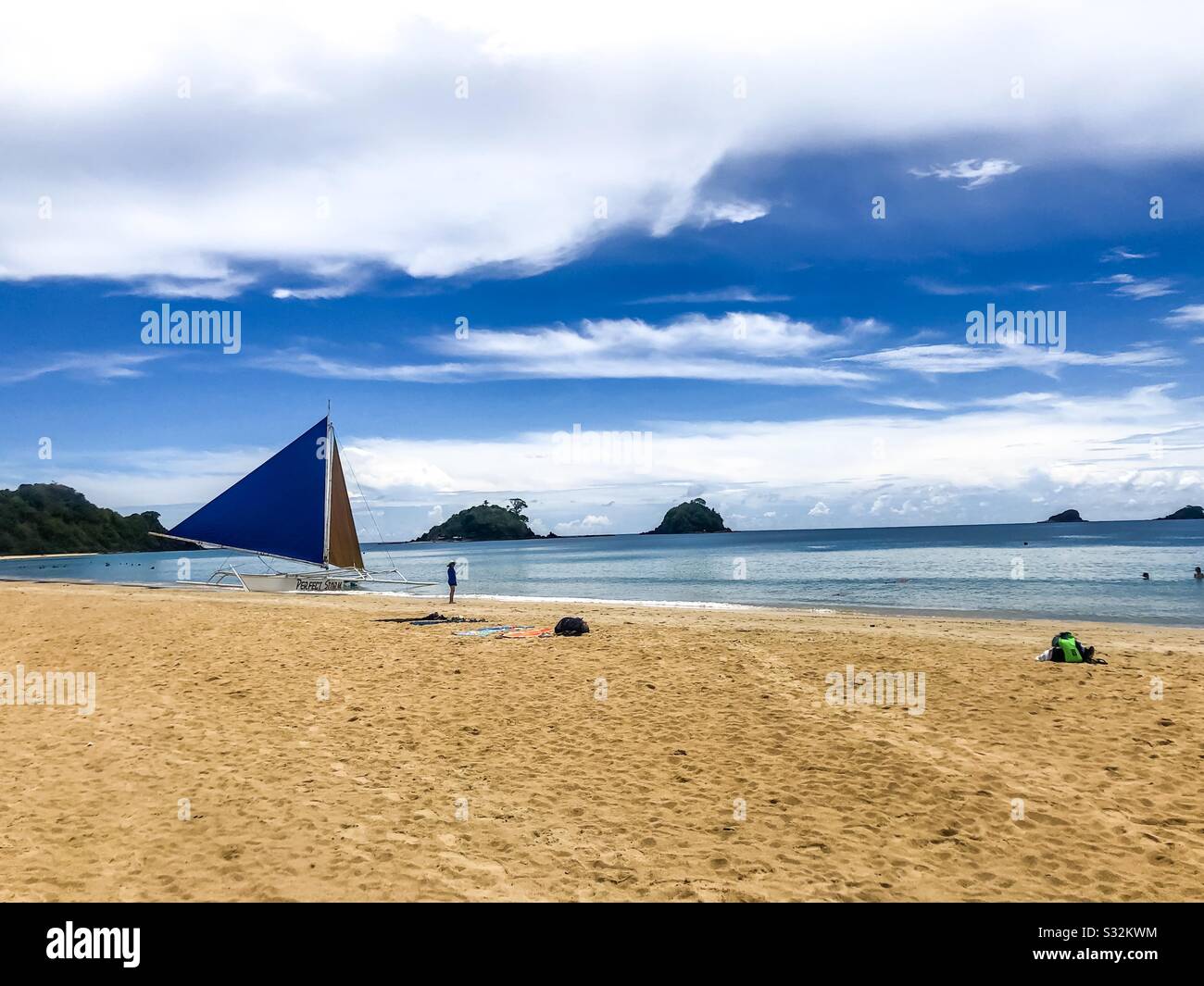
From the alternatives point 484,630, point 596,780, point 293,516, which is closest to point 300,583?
point 293,516

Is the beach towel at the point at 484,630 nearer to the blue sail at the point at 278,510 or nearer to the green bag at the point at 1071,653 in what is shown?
the green bag at the point at 1071,653

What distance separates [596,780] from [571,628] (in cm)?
1107

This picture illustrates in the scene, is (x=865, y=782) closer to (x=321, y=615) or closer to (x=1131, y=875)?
(x=1131, y=875)

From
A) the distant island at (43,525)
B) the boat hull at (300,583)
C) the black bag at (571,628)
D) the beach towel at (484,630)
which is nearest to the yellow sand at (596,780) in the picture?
the black bag at (571,628)

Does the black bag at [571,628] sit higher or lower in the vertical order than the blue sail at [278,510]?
lower

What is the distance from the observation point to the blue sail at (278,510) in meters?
35.2

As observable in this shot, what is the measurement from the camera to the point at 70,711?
1109 cm

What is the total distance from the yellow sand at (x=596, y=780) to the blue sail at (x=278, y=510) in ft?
67.1

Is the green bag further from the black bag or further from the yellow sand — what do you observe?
the black bag

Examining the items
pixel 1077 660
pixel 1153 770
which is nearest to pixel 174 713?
pixel 1153 770

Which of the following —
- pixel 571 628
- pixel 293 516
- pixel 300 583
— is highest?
pixel 293 516

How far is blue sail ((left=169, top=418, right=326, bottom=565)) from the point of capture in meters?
35.2

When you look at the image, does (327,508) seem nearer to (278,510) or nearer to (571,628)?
(278,510)

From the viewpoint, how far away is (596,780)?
27.5ft
